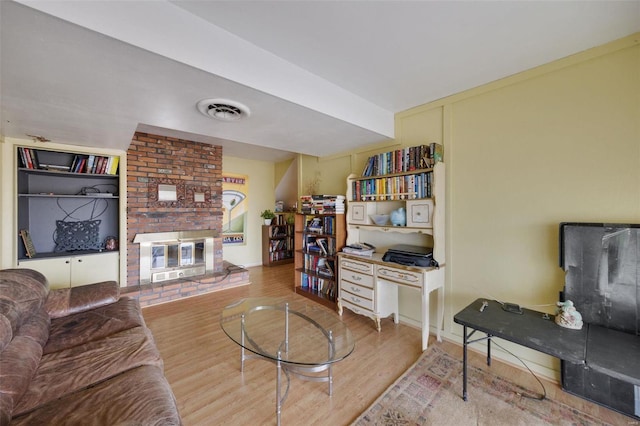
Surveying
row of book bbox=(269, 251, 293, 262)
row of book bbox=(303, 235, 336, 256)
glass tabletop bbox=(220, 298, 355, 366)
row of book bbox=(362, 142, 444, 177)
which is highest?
row of book bbox=(362, 142, 444, 177)

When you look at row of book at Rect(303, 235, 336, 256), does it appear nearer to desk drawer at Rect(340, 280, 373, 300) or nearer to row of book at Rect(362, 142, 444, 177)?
desk drawer at Rect(340, 280, 373, 300)

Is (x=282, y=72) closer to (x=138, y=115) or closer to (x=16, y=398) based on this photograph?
(x=138, y=115)

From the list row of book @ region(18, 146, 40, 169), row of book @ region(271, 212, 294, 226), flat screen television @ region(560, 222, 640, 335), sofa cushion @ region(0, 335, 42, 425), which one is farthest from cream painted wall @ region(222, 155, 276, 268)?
flat screen television @ region(560, 222, 640, 335)

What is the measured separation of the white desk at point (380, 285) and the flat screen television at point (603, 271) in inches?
35.5

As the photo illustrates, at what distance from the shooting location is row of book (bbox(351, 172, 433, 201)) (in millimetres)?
2346

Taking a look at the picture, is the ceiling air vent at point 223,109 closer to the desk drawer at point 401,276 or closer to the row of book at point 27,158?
the desk drawer at point 401,276

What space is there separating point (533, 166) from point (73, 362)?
3349mm

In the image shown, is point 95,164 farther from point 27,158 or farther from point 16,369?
point 16,369

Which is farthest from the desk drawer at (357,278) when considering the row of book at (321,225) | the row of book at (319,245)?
the row of book at (321,225)

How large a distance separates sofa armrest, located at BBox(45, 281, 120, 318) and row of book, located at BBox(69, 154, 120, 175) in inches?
67.9

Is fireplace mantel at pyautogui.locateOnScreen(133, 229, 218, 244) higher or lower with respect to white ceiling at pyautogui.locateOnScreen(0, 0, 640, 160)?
lower

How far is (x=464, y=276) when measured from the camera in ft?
7.51

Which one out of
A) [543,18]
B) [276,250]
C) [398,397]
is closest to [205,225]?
[276,250]

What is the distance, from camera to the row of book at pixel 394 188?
2346mm
